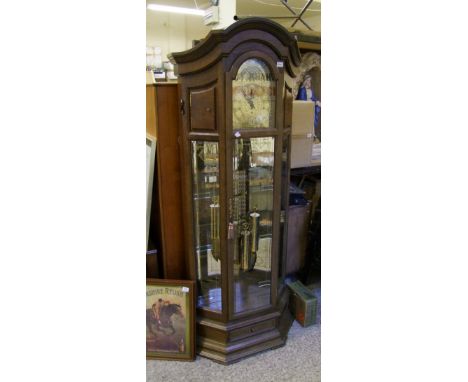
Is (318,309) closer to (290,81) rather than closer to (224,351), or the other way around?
(224,351)

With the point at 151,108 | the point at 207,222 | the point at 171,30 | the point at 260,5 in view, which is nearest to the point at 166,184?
the point at 207,222

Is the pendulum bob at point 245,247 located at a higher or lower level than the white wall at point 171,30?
lower

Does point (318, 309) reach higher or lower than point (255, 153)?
lower

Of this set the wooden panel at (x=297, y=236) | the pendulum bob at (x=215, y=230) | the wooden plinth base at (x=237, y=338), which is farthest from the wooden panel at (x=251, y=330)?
the wooden panel at (x=297, y=236)

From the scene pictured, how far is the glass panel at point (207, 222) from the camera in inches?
79.0

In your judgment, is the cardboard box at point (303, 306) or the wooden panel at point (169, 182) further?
Answer: the cardboard box at point (303, 306)

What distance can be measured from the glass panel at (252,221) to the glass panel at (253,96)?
0.11 m

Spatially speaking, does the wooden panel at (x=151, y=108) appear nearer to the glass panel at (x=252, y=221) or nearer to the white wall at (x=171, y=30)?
the glass panel at (x=252, y=221)

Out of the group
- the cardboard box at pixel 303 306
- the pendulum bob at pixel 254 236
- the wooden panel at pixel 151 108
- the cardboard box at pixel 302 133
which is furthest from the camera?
the cardboard box at pixel 302 133

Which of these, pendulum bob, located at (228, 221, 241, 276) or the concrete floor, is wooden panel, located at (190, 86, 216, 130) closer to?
pendulum bob, located at (228, 221, 241, 276)

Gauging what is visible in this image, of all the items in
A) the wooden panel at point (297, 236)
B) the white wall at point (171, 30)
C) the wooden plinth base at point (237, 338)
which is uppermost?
the white wall at point (171, 30)

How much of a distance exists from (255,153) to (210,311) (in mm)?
896
